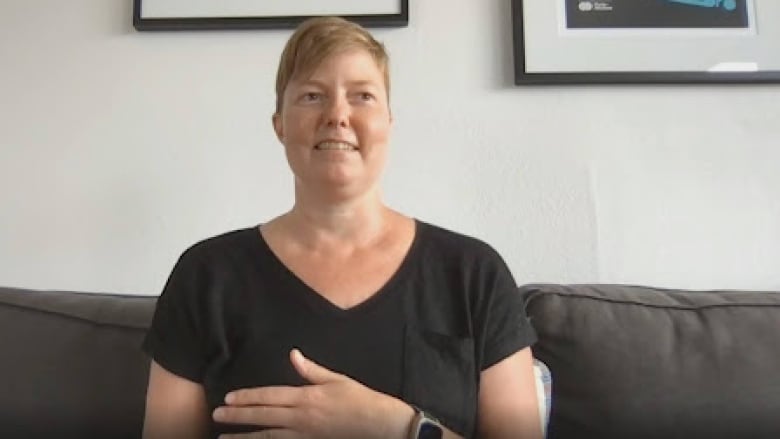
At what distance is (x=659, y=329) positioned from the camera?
1.05 metres

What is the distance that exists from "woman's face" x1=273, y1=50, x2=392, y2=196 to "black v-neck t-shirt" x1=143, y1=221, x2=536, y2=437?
127 mm

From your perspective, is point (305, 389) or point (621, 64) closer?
point (305, 389)

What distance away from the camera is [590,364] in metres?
1.02

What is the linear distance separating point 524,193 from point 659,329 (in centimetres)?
39

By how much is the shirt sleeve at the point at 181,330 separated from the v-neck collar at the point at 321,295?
0.32 feet

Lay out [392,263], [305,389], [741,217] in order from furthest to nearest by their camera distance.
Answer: [741,217]
[392,263]
[305,389]

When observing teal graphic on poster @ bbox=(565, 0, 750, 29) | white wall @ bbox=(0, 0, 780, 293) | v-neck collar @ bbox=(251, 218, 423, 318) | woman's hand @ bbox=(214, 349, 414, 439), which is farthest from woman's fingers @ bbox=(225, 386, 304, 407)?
teal graphic on poster @ bbox=(565, 0, 750, 29)

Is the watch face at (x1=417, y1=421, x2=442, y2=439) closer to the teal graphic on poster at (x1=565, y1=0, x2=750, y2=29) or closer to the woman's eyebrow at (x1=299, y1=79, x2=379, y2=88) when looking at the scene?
the woman's eyebrow at (x1=299, y1=79, x2=379, y2=88)

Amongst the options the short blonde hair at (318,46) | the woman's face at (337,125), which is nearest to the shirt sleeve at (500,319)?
the woman's face at (337,125)

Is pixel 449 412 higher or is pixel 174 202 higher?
pixel 174 202

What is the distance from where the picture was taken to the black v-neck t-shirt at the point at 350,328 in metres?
0.86

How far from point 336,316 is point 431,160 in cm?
56

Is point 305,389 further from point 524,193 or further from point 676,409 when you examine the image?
point 524,193

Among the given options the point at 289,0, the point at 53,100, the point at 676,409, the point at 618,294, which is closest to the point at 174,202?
the point at 53,100
